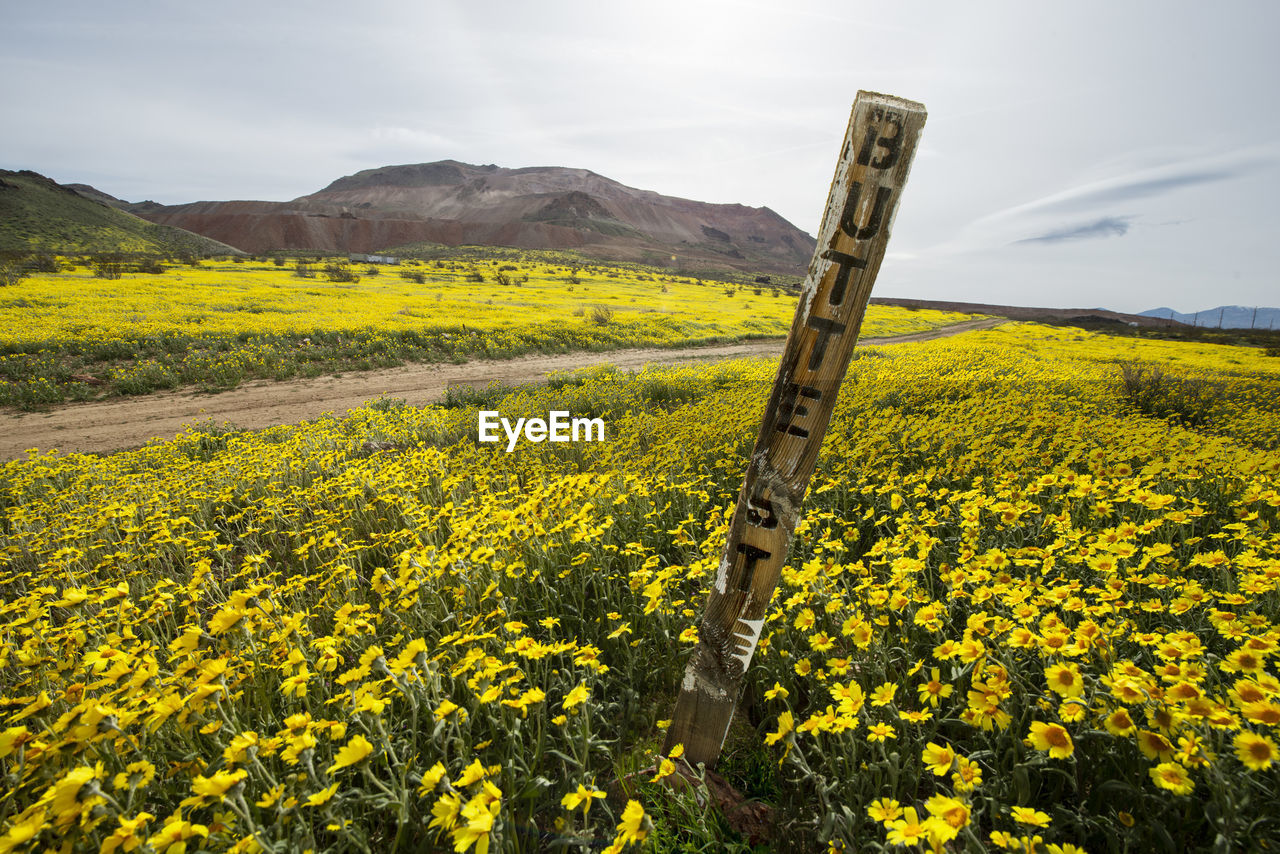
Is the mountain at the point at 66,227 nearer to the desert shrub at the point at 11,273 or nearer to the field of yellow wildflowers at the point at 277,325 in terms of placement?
the desert shrub at the point at 11,273

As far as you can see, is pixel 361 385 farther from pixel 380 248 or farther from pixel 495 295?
pixel 380 248

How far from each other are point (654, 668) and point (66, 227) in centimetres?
8664

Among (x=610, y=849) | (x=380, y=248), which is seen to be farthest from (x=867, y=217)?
(x=380, y=248)

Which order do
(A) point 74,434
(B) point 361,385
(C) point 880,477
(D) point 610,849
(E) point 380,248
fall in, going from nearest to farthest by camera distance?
(D) point 610,849 → (C) point 880,477 → (A) point 74,434 → (B) point 361,385 → (E) point 380,248

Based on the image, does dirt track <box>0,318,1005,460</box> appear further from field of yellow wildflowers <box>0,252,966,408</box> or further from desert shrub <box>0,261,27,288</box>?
desert shrub <box>0,261,27,288</box>

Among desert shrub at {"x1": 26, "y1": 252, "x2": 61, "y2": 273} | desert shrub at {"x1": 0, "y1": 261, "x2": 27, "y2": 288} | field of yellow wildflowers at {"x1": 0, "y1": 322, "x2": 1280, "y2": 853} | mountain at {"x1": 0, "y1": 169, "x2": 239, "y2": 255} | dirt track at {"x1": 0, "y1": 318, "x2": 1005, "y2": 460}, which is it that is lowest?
dirt track at {"x1": 0, "y1": 318, "x2": 1005, "y2": 460}

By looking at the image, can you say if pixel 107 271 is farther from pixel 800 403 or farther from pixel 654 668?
pixel 800 403

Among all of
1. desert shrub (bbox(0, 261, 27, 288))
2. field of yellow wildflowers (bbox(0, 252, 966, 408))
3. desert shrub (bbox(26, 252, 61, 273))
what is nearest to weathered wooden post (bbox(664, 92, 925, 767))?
field of yellow wildflowers (bbox(0, 252, 966, 408))

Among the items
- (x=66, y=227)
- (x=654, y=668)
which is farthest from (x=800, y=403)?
(x=66, y=227)

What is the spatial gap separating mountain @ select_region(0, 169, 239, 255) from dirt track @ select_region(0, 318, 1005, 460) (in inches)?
2180

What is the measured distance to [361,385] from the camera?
562 inches

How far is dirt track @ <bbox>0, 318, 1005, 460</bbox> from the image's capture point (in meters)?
9.73

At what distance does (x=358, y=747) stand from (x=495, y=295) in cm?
3588

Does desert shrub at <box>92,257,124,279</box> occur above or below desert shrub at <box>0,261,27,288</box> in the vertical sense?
above
